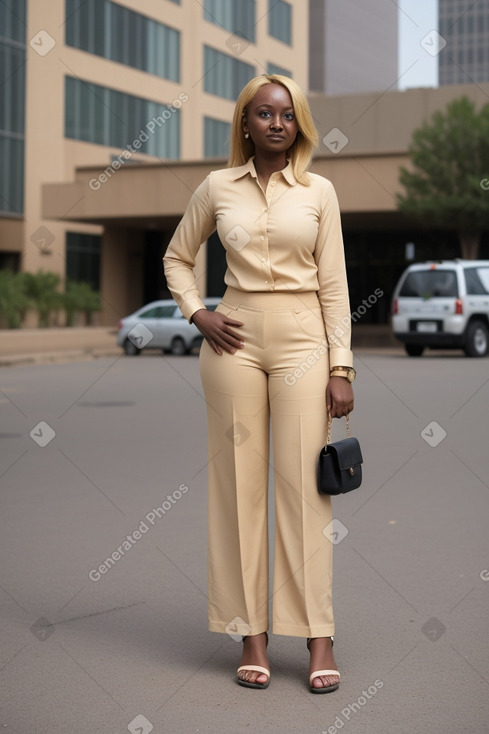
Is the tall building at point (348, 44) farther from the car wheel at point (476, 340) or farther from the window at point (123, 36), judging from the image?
the car wheel at point (476, 340)

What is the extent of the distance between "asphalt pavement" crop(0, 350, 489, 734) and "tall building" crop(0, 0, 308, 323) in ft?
91.6

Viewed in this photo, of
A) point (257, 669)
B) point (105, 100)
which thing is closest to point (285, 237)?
point (257, 669)

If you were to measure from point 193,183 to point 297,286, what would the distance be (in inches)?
1345

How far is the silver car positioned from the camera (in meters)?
Result: 28.2

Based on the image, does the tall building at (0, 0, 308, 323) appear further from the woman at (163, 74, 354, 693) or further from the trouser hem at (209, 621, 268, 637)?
the trouser hem at (209, 621, 268, 637)

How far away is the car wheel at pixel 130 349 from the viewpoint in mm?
28797

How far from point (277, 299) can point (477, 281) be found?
21440 millimetres

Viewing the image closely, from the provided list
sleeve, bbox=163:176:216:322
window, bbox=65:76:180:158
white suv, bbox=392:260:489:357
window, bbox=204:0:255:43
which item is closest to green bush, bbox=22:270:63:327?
window, bbox=65:76:180:158

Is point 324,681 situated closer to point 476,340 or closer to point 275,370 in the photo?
point 275,370

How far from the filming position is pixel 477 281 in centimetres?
2489

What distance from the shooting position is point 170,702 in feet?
12.7

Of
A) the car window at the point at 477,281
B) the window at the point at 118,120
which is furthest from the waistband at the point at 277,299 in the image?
the window at the point at 118,120

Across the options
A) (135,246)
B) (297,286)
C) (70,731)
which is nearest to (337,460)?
(297,286)

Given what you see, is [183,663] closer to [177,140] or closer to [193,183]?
[193,183]
